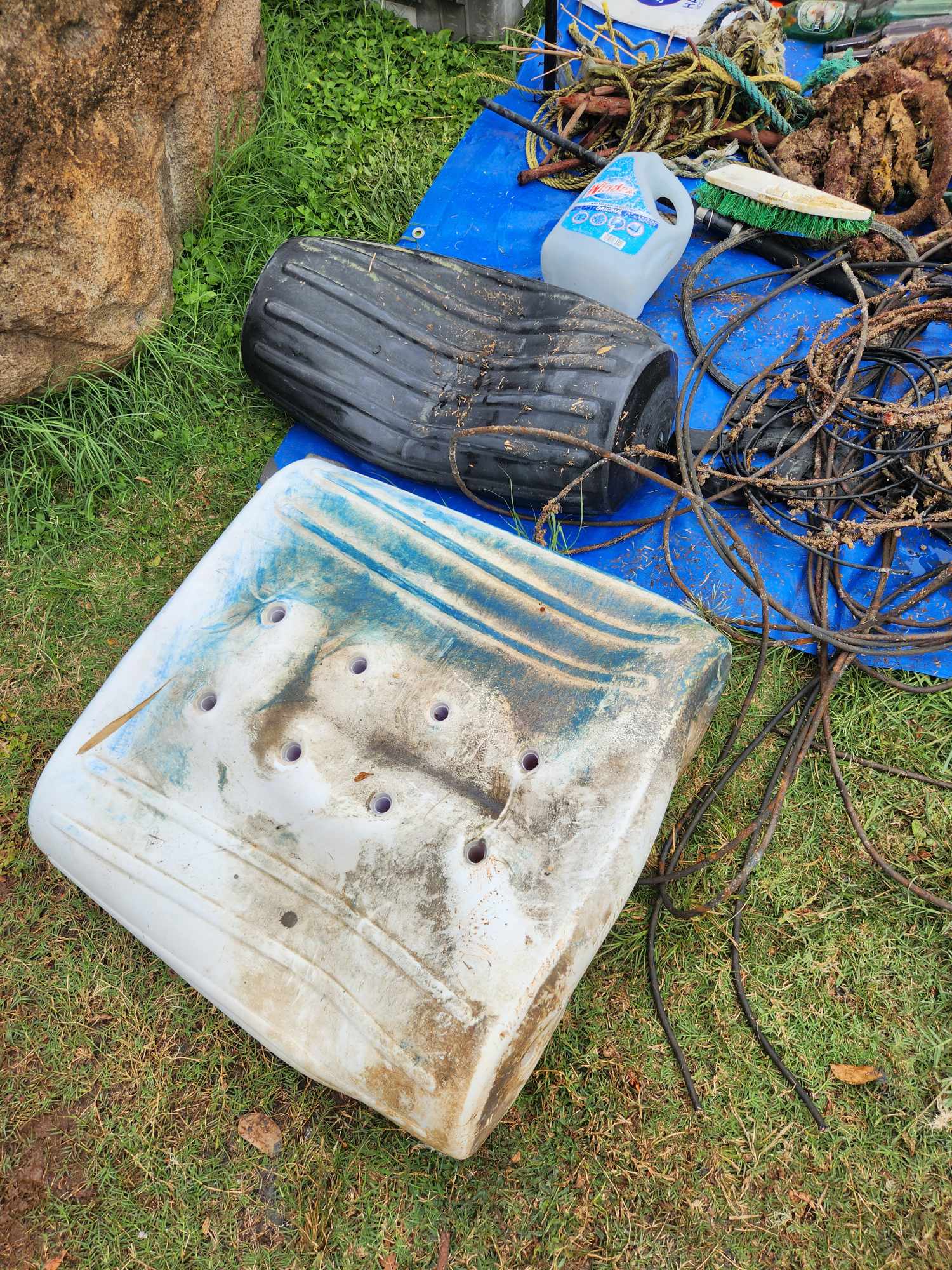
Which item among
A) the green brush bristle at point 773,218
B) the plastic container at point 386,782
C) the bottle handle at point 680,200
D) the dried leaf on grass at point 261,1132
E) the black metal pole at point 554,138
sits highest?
the black metal pole at point 554,138

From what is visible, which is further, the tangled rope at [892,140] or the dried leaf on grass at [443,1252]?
the tangled rope at [892,140]

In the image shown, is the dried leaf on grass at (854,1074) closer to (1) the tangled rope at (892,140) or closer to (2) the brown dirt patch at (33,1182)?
(2) the brown dirt patch at (33,1182)

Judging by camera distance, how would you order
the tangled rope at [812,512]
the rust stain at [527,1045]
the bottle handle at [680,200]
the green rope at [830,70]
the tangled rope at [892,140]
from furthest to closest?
the green rope at [830,70] < the tangled rope at [892,140] < the bottle handle at [680,200] < the tangled rope at [812,512] < the rust stain at [527,1045]

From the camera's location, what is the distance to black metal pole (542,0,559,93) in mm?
3047

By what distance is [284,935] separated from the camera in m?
1.54

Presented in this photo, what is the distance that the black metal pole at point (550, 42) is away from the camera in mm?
3047

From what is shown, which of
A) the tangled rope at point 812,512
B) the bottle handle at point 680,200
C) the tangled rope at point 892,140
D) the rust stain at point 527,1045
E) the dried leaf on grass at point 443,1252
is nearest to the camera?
the rust stain at point 527,1045

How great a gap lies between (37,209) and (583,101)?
1.95 metres

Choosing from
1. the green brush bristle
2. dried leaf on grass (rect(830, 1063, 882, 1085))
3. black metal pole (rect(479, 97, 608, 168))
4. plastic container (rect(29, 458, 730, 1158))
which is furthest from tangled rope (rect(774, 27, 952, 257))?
dried leaf on grass (rect(830, 1063, 882, 1085))

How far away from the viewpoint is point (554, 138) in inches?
116

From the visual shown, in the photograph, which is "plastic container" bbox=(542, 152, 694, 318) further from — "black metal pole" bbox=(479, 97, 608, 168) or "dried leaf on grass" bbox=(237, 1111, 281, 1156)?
"dried leaf on grass" bbox=(237, 1111, 281, 1156)

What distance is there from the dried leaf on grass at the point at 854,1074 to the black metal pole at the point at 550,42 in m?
3.33

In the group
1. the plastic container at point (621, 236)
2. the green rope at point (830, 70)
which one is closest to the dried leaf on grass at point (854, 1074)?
Result: the plastic container at point (621, 236)

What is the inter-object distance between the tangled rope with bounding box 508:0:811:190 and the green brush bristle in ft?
0.76
